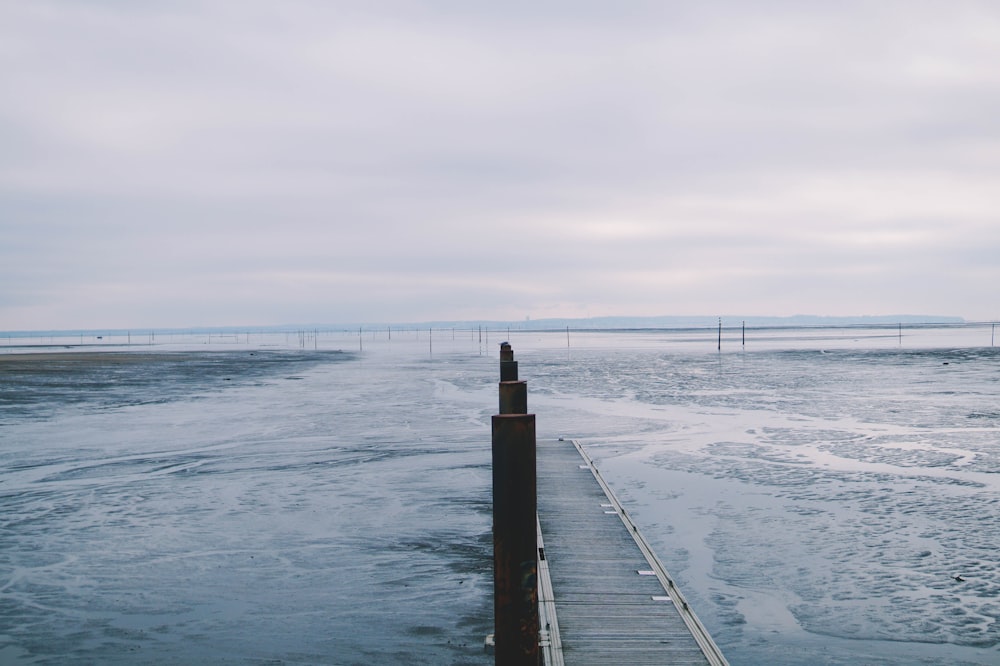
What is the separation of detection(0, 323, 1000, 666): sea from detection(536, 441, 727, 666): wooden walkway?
645mm

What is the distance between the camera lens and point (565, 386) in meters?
36.6

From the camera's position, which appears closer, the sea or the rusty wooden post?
the rusty wooden post

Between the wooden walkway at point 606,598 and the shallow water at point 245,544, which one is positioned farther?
the shallow water at point 245,544

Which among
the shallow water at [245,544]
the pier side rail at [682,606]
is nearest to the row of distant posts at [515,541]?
the pier side rail at [682,606]

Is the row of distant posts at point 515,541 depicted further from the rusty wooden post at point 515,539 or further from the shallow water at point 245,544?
the shallow water at point 245,544

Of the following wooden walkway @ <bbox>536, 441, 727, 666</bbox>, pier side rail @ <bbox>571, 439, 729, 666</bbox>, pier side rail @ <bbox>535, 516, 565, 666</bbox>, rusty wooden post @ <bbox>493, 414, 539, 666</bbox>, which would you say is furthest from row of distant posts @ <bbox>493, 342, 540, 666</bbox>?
pier side rail @ <bbox>571, 439, 729, 666</bbox>

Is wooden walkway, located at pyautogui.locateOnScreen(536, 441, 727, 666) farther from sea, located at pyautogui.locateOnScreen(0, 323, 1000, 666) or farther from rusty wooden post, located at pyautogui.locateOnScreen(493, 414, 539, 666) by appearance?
rusty wooden post, located at pyautogui.locateOnScreen(493, 414, 539, 666)

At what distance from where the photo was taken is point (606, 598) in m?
8.22

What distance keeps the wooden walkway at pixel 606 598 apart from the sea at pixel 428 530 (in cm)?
65

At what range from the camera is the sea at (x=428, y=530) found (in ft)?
26.2

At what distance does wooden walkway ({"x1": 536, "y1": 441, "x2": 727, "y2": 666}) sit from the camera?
6934mm

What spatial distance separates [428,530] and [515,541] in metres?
7.45

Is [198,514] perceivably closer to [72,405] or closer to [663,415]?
[663,415]

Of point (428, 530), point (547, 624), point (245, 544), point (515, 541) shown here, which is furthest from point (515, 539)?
point (245, 544)
